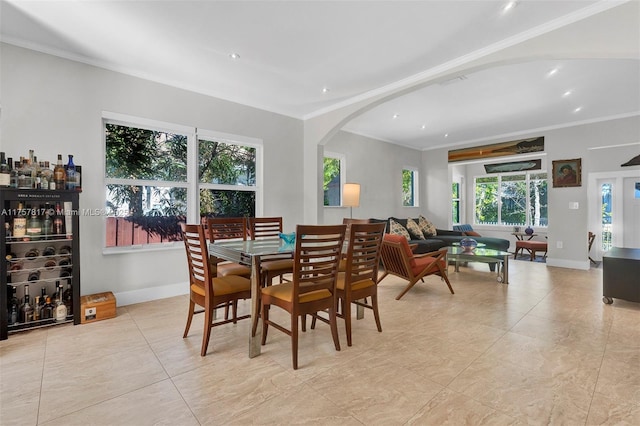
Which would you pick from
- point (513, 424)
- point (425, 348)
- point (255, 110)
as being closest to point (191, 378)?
point (425, 348)

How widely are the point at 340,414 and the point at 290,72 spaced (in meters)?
3.41

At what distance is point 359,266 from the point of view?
8.29 ft

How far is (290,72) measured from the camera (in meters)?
3.51

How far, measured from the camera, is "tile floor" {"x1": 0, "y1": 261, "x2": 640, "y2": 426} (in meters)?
1.64

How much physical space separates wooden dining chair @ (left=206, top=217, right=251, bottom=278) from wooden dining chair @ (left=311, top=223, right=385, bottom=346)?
0.99 m

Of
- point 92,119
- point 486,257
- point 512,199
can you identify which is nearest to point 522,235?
point 512,199

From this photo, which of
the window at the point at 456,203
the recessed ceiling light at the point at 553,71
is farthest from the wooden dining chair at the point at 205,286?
the window at the point at 456,203

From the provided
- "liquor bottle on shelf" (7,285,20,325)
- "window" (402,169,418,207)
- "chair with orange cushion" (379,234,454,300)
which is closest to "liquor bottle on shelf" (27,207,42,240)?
"liquor bottle on shelf" (7,285,20,325)

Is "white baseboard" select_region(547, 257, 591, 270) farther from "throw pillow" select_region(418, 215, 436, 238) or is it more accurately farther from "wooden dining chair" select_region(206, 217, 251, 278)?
"wooden dining chair" select_region(206, 217, 251, 278)

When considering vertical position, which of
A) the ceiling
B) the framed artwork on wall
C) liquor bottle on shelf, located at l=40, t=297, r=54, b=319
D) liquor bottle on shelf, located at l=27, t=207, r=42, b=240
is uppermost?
the ceiling

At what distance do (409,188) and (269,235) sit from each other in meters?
5.08

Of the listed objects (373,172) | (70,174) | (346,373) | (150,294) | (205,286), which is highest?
(373,172)

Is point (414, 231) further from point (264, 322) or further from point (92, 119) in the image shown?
point (92, 119)

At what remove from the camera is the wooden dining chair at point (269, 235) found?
300cm
